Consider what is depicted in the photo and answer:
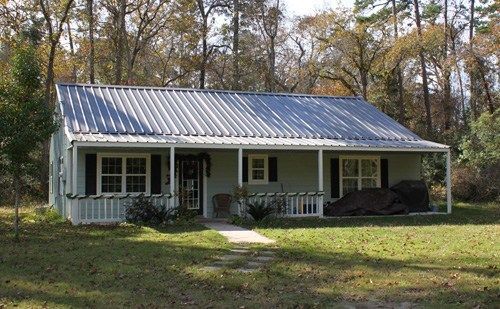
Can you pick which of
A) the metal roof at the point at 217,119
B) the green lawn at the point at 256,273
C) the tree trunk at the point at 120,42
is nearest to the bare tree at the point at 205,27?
the tree trunk at the point at 120,42

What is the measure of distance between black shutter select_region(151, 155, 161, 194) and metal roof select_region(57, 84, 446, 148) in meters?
1.06

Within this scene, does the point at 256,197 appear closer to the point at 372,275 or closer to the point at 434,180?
the point at 372,275

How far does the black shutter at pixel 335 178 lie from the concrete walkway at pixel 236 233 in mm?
5530

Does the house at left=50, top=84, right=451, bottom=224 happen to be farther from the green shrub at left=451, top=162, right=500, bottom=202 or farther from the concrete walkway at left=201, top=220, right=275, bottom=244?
the green shrub at left=451, top=162, right=500, bottom=202

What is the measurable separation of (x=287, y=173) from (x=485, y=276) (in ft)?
40.2

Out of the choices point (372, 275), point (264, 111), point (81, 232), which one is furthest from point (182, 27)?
point (372, 275)

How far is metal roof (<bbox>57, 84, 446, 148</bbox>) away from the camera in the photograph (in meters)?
17.7

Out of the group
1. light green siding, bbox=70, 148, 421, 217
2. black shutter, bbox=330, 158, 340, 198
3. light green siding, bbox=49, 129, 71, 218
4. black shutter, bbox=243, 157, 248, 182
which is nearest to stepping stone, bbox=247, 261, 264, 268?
light green siding, bbox=70, 148, 421, 217

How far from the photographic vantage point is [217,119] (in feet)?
65.5

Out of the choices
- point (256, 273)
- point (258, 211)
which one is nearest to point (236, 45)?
point (258, 211)

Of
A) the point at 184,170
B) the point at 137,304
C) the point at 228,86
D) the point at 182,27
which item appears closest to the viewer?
the point at 137,304

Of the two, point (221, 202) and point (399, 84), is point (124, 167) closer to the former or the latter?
point (221, 202)

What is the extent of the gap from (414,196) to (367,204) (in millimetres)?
2171

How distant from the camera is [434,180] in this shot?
29000 millimetres
